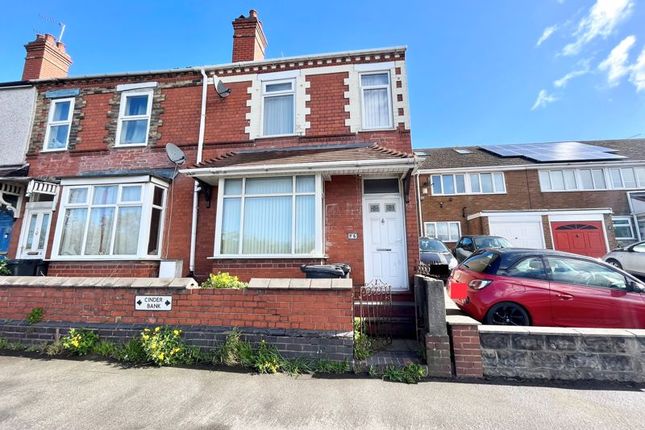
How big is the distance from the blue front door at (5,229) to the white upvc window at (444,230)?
19.4 m

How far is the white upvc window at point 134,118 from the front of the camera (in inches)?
323

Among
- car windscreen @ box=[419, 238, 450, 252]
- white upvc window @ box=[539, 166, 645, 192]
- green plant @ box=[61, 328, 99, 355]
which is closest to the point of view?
green plant @ box=[61, 328, 99, 355]

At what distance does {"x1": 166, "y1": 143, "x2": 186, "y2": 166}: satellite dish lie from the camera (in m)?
7.40

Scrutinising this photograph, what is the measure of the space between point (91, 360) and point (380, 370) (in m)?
4.19

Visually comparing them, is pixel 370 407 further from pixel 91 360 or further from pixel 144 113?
pixel 144 113

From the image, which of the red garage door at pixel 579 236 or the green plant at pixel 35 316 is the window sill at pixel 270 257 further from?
the red garage door at pixel 579 236

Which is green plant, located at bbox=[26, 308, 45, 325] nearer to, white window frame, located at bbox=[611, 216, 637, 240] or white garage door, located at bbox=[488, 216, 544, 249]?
white garage door, located at bbox=[488, 216, 544, 249]

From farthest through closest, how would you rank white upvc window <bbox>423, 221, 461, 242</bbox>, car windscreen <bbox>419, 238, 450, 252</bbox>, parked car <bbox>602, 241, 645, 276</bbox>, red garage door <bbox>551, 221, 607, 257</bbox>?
white upvc window <bbox>423, 221, 461, 242</bbox>, red garage door <bbox>551, 221, 607, 257</bbox>, car windscreen <bbox>419, 238, 450, 252</bbox>, parked car <bbox>602, 241, 645, 276</bbox>

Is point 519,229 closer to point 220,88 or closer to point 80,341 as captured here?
point 220,88

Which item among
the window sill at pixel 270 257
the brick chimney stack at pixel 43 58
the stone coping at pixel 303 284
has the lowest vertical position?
the stone coping at pixel 303 284

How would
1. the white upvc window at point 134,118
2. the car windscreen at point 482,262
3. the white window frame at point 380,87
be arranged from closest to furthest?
the car windscreen at point 482,262 → the white window frame at point 380,87 → the white upvc window at point 134,118

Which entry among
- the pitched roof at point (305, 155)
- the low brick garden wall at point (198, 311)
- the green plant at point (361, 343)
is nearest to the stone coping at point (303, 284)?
the low brick garden wall at point (198, 311)

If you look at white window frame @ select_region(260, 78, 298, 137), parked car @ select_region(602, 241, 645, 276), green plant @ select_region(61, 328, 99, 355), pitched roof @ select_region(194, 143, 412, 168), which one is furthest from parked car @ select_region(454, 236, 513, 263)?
green plant @ select_region(61, 328, 99, 355)

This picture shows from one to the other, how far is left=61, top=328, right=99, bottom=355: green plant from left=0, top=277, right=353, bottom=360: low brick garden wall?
0.10m
